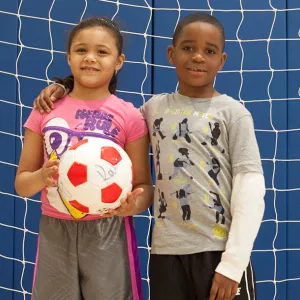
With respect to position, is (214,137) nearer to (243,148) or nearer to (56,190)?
(243,148)

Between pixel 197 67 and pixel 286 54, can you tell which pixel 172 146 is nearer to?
pixel 197 67

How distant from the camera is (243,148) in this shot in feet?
3.81

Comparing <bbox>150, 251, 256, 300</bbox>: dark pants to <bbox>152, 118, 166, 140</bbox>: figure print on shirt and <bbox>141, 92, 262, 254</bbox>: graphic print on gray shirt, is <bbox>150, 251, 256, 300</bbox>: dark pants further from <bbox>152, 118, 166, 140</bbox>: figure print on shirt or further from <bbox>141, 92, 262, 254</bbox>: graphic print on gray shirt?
<bbox>152, 118, 166, 140</bbox>: figure print on shirt

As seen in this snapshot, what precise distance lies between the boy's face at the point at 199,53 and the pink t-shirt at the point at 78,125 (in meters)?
0.14

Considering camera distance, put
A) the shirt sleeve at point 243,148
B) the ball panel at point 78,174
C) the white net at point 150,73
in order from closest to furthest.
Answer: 1. the ball panel at point 78,174
2. the shirt sleeve at point 243,148
3. the white net at point 150,73

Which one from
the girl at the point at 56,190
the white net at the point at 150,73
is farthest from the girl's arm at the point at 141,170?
the white net at the point at 150,73

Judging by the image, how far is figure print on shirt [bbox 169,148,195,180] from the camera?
117 centimetres

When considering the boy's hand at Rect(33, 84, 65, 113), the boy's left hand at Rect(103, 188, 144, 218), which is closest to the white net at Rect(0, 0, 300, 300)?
the boy's hand at Rect(33, 84, 65, 113)

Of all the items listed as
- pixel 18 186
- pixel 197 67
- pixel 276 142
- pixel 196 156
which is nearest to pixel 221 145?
pixel 196 156

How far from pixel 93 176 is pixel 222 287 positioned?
0.33 m

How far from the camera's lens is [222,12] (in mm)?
1812

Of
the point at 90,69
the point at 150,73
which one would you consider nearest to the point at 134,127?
the point at 90,69

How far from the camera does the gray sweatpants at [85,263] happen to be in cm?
116

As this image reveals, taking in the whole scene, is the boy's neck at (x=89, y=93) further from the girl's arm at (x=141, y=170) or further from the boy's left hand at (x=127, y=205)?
the boy's left hand at (x=127, y=205)
